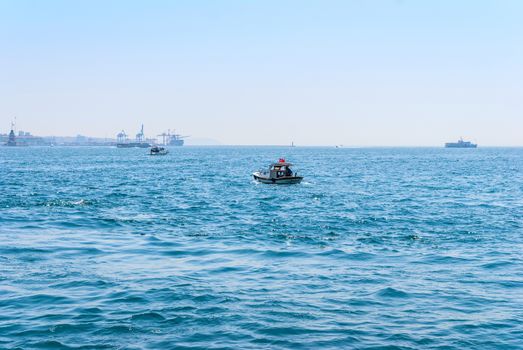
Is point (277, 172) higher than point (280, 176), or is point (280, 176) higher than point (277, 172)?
point (277, 172)

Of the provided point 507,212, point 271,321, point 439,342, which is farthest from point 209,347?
point 507,212

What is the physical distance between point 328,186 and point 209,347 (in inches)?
2276

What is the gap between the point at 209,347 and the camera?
15.6 metres

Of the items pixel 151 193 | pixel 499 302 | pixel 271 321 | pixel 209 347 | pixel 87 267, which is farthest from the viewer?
pixel 151 193

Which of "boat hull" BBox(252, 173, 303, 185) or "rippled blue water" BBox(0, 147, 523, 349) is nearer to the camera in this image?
"rippled blue water" BBox(0, 147, 523, 349)

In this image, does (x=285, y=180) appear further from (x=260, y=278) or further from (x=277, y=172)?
(x=260, y=278)

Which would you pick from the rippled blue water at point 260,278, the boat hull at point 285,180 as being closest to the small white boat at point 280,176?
the boat hull at point 285,180

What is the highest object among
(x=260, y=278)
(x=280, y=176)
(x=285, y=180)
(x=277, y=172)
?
(x=277, y=172)

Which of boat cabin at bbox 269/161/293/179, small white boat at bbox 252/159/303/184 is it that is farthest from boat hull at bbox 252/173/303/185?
boat cabin at bbox 269/161/293/179

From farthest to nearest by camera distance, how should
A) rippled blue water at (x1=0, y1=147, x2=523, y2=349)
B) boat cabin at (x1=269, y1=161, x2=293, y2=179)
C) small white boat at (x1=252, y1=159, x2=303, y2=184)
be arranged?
1. boat cabin at (x1=269, y1=161, x2=293, y2=179)
2. small white boat at (x1=252, y1=159, x2=303, y2=184)
3. rippled blue water at (x1=0, y1=147, x2=523, y2=349)

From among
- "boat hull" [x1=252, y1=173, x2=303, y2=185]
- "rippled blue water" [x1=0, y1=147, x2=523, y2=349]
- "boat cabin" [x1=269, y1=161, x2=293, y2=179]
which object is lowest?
"rippled blue water" [x1=0, y1=147, x2=523, y2=349]

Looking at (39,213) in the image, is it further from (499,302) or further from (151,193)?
(499,302)

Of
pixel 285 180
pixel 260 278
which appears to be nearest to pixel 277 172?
pixel 285 180

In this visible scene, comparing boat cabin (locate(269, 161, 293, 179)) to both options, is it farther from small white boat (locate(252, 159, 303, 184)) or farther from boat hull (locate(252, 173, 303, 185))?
boat hull (locate(252, 173, 303, 185))
